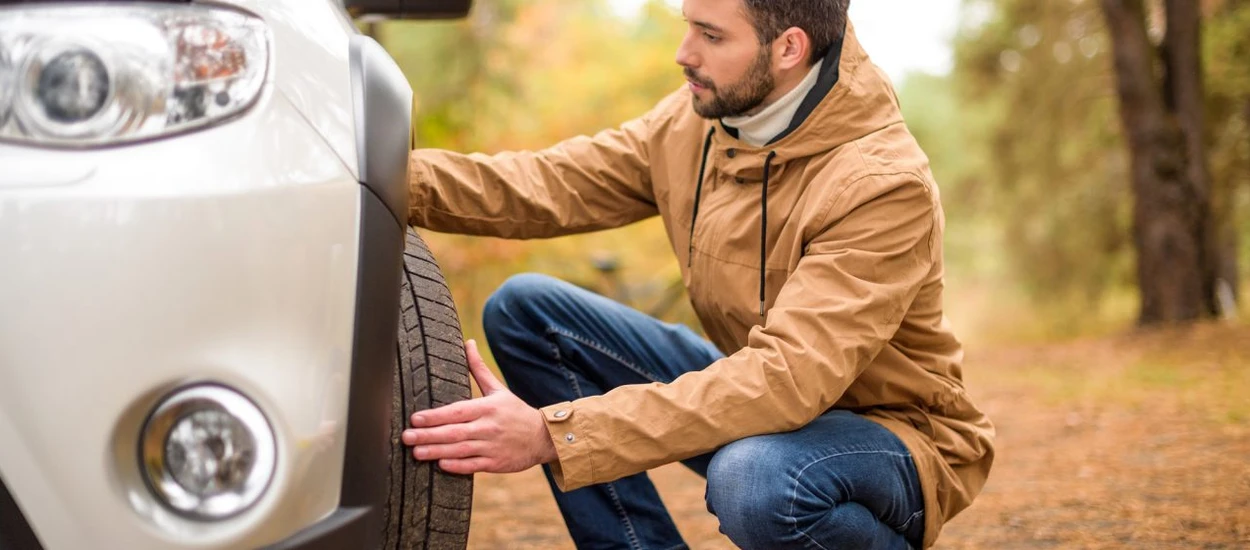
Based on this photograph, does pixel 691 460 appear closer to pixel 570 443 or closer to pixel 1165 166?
pixel 570 443

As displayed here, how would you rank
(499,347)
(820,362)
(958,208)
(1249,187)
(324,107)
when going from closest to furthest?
(324,107) → (820,362) → (499,347) → (1249,187) → (958,208)

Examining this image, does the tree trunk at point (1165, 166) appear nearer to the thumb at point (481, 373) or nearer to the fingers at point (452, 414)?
the thumb at point (481, 373)

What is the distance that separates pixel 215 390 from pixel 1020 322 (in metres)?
14.1

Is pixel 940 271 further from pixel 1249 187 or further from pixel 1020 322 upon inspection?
pixel 1020 322

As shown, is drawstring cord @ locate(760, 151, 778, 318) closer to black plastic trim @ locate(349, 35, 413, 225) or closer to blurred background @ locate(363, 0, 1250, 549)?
black plastic trim @ locate(349, 35, 413, 225)

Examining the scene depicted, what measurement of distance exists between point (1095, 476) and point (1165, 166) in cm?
593

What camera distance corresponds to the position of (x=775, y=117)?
2.48 metres

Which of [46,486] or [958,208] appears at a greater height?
[46,486]


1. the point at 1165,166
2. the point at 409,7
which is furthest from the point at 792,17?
the point at 1165,166

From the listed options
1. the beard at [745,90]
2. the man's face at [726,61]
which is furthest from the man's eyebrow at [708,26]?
the beard at [745,90]

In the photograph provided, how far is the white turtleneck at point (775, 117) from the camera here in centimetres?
246

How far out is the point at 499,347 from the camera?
8.83ft

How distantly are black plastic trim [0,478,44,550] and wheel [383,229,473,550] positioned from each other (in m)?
0.48

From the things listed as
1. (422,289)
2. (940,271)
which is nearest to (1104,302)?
(940,271)
